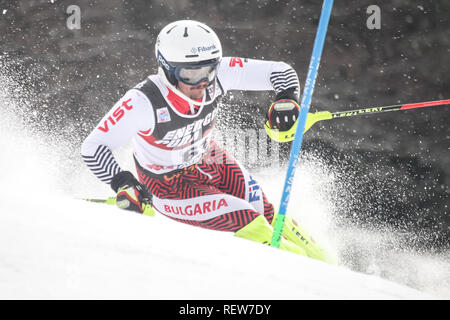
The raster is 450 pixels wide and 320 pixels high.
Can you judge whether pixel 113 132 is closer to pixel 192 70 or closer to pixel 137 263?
pixel 192 70

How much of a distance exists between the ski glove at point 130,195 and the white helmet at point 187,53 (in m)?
0.57

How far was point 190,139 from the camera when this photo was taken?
2590 mm

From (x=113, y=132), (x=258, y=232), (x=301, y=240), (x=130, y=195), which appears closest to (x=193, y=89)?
(x=113, y=132)

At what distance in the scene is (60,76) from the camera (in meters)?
5.41

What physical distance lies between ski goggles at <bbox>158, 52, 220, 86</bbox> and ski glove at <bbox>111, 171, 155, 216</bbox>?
574 mm

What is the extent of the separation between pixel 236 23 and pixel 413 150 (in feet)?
7.68

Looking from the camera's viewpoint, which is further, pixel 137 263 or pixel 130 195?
pixel 130 195

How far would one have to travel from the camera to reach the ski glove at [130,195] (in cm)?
208

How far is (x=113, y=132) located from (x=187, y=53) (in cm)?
55

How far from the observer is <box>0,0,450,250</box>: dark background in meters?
4.67

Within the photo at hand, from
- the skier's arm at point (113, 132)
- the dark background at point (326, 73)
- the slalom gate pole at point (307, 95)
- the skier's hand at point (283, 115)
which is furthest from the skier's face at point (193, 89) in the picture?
the dark background at point (326, 73)

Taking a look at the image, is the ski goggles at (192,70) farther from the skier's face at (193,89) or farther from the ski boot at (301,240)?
the ski boot at (301,240)
